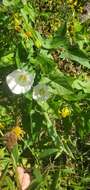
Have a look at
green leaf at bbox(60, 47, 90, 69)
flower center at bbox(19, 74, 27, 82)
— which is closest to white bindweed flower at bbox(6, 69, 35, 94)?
flower center at bbox(19, 74, 27, 82)

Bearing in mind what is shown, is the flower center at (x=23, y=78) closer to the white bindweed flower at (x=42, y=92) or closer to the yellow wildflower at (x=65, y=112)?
the white bindweed flower at (x=42, y=92)

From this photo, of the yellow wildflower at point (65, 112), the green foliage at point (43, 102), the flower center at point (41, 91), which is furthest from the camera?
the yellow wildflower at point (65, 112)

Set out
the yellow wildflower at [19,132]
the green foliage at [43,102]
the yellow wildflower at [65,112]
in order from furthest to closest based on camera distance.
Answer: the yellow wildflower at [65,112], the yellow wildflower at [19,132], the green foliage at [43,102]

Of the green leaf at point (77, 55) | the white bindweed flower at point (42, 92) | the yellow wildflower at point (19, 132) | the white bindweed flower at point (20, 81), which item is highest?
the green leaf at point (77, 55)

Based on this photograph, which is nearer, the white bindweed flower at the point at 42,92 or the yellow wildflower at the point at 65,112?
the white bindweed flower at the point at 42,92

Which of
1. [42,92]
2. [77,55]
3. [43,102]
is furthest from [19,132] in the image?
[77,55]

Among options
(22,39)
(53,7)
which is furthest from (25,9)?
(53,7)

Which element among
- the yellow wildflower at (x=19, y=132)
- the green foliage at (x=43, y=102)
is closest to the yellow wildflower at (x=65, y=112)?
the green foliage at (x=43, y=102)

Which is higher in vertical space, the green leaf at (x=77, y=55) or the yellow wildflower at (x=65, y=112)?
the green leaf at (x=77, y=55)

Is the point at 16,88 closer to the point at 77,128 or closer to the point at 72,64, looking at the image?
the point at 77,128
